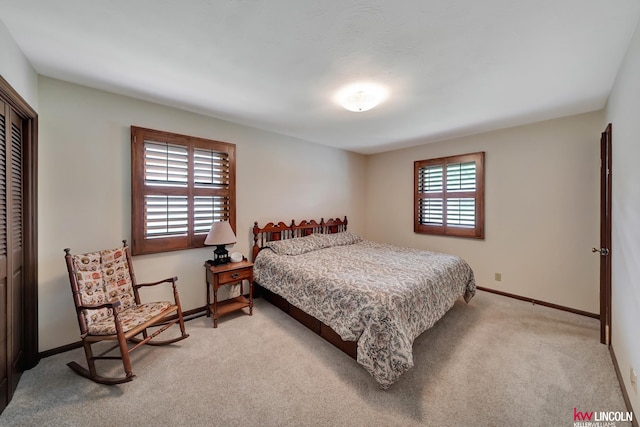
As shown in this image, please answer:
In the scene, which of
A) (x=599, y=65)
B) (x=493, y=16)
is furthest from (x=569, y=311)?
(x=493, y=16)

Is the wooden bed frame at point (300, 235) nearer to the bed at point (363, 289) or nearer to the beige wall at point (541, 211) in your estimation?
the bed at point (363, 289)

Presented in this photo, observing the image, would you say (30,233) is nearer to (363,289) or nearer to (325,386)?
(325,386)

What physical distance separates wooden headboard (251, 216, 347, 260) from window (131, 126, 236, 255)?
0.47 m

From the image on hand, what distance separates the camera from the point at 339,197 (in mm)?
4898

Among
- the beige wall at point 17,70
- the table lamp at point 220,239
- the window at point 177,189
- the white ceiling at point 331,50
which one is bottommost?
the table lamp at point 220,239

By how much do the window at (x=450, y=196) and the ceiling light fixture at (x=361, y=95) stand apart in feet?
7.25

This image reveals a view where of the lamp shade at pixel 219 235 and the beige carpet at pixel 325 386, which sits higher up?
the lamp shade at pixel 219 235

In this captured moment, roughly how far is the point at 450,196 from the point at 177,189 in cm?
405

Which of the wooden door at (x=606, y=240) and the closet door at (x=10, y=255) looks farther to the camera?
the wooden door at (x=606, y=240)

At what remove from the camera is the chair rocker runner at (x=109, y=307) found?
6.18 ft

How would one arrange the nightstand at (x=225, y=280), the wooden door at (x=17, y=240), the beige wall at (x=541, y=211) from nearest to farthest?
the wooden door at (x=17, y=240)
the nightstand at (x=225, y=280)
the beige wall at (x=541, y=211)

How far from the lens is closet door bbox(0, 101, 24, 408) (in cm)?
167

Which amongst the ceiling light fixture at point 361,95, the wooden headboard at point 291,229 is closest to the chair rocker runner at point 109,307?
the wooden headboard at point 291,229

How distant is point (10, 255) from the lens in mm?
1739
